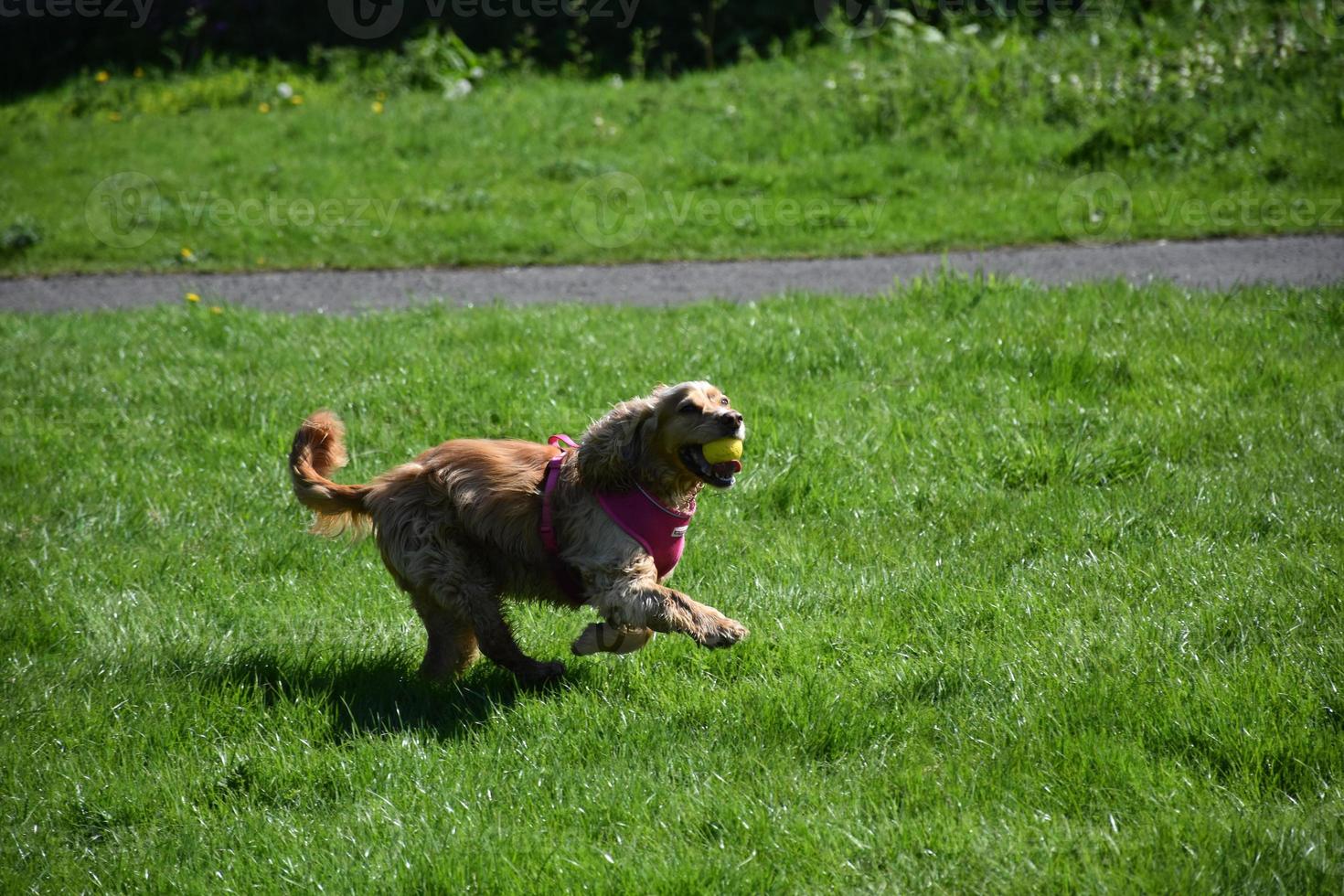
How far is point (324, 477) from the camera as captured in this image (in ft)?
16.2

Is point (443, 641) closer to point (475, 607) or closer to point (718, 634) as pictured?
point (475, 607)

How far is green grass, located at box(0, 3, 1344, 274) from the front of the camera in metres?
11.0

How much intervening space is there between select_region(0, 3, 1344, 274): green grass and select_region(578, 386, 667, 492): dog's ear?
641cm

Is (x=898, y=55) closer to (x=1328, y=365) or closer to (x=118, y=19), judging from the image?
(x=1328, y=365)

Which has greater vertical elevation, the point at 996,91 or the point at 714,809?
the point at 996,91

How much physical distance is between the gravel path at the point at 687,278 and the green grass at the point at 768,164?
0.36m

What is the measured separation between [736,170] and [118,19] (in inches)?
499

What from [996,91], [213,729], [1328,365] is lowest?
[213,729]

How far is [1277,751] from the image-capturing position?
11.9 ft

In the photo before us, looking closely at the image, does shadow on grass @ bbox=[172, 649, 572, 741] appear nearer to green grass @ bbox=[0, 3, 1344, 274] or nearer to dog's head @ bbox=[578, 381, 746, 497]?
dog's head @ bbox=[578, 381, 746, 497]

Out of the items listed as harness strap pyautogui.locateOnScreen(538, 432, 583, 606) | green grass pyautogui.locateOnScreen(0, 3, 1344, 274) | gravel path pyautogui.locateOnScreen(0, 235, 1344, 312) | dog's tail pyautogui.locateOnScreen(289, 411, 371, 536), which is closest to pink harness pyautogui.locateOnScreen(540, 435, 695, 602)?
harness strap pyautogui.locateOnScreen(538, 432, 583, 606)

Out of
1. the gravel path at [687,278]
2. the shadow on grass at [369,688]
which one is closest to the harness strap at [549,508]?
the shadow on grass at [369,688]

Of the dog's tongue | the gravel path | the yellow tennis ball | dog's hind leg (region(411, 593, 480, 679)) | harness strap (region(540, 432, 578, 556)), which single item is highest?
the yellow tennis ball

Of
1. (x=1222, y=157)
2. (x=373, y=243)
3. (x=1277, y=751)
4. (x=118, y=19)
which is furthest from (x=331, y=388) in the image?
(x=118, y=19)
